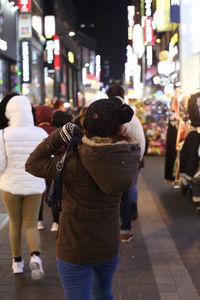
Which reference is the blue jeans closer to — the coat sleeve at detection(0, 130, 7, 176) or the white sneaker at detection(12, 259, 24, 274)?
the coat sleeve at detection(0, 130, 7, 176)

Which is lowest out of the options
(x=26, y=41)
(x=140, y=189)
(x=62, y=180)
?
(x=140, y=189)

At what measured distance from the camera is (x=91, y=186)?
280 cm

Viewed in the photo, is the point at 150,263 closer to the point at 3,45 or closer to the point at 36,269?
the point at 36,269

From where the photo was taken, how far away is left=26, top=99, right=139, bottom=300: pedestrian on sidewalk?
2.71m

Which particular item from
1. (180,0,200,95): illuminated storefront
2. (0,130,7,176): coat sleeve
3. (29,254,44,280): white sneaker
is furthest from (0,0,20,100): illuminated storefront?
(29,254,44,280): white sneaker

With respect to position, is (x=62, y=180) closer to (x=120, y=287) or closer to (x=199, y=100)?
(x=120, y=287)

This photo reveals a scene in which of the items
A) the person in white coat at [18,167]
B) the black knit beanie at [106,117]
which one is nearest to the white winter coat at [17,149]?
the person in white coat at [18,167]

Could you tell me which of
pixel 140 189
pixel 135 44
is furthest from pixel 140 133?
pixel 135 44

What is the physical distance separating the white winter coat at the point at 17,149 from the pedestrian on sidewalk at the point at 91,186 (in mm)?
1758

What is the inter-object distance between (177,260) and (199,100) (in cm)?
294

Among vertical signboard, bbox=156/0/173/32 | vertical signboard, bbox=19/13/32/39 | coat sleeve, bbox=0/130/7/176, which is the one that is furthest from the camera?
vertical signboard, bbox=19/13/32/39

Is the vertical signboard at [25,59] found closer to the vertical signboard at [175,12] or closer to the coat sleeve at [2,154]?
the vertical signboard at [175,12]

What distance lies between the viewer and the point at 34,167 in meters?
2.92

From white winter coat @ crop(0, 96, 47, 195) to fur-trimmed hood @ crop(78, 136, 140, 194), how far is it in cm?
201
